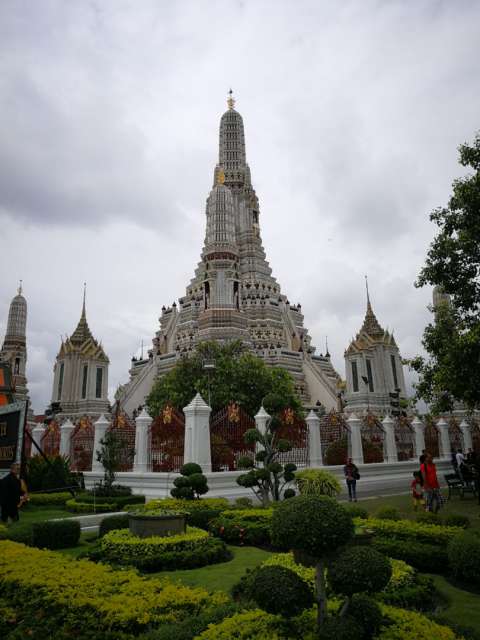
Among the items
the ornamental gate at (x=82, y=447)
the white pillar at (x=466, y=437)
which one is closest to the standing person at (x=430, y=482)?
the ornamental gate at (x=82, y=447)

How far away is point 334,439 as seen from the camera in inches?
828

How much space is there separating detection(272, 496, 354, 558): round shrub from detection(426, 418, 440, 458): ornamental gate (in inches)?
915

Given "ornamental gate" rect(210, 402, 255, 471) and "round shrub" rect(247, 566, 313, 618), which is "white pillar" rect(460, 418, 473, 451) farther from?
"round shrub" rect(247, 566, 313, 618)

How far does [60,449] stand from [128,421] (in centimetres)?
391

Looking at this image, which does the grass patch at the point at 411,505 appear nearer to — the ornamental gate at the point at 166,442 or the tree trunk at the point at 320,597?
the ornamental gate at the point at 166,442

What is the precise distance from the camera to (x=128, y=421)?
2056cm

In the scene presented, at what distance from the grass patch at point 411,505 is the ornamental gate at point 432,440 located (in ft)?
29.3

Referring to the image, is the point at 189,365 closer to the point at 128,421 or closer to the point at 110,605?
the point at 128,421

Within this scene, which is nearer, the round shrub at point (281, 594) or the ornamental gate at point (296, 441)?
the round shrub at point (281, 594)

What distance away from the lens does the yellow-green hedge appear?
16.8ft

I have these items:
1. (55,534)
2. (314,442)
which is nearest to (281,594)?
(55,534)

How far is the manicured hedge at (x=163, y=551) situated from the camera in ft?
26.0

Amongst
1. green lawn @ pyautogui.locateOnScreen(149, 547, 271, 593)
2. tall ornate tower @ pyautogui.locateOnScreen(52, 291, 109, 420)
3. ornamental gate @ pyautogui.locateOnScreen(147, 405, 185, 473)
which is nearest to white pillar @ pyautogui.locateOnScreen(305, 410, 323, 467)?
ornamental gate @ pyautogui.locateOnScreen(147, 405, 185, 473)

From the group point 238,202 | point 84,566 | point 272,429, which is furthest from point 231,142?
point 84,566
